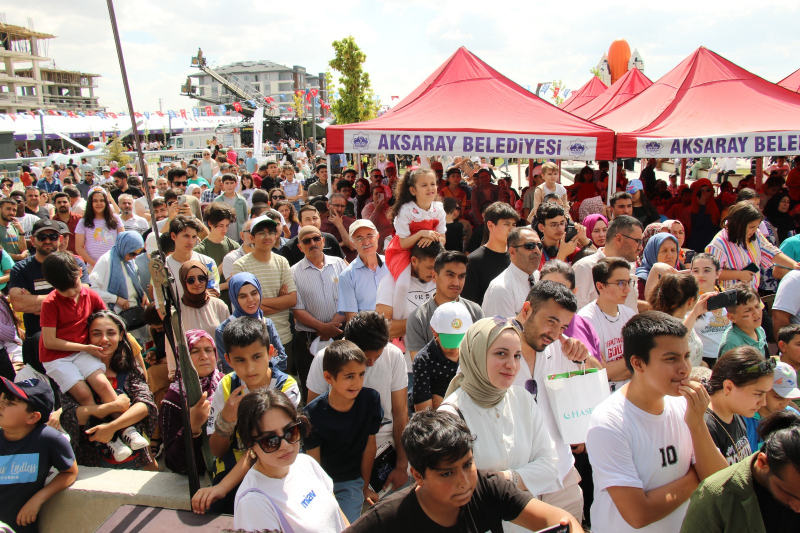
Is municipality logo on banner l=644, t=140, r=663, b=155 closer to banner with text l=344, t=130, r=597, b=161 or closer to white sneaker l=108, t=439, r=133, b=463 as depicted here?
banner with text l=344, t=130, r=597, b=161

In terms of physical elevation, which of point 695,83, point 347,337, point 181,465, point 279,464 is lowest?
point 181,465

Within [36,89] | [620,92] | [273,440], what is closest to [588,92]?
[620,92]

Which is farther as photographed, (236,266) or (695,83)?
(695,83)

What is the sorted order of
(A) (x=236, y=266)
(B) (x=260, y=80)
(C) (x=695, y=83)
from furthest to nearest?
(B) (x=260, y=80)
(C) (x=695, y=83)
(A) (x=236, y=266)

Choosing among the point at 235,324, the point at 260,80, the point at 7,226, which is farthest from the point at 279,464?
the point at 260,80

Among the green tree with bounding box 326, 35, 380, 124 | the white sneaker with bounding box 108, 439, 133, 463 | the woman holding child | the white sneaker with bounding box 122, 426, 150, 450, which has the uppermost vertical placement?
the green tree with bounding box 326, 35, 380, 124

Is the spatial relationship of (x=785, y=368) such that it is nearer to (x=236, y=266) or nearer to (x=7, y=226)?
(x=236, y=266)

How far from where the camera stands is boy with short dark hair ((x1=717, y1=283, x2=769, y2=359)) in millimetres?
3428

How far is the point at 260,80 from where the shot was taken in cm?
11612

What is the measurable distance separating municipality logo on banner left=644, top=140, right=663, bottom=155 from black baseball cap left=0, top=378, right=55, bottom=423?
313 inches

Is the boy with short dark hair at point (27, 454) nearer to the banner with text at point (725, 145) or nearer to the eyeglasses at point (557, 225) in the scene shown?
the eyeglasses at point (557, 225)

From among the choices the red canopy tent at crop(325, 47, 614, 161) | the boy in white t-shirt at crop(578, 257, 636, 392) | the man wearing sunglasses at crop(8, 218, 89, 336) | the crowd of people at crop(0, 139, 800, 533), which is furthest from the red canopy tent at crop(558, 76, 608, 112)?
the man wearing sunglasses at crop(8, 218, 89, 336)

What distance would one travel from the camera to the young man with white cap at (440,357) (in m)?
2.80

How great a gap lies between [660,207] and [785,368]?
6882 mm
